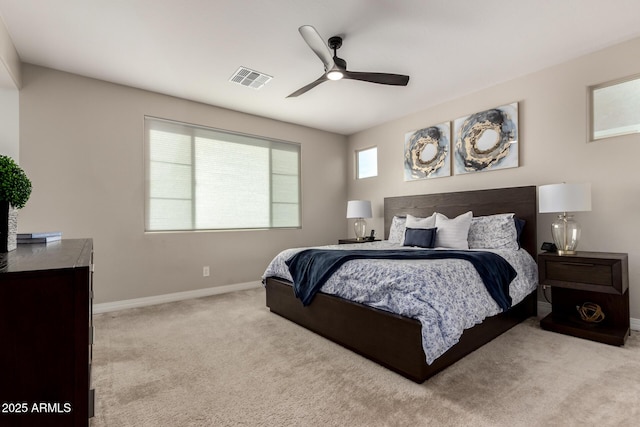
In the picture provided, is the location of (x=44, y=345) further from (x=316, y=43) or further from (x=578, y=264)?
(x=578, y=264)

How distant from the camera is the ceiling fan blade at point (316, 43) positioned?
2.17 meters

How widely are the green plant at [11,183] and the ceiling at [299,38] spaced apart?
5.55ft

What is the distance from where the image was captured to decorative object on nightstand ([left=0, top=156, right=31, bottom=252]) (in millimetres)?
1230

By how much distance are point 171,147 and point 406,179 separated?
132 inches

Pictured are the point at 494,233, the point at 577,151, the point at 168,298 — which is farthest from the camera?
the point at 168,298

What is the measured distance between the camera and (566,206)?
2.74 metres

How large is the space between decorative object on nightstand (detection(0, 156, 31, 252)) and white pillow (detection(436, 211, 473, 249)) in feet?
11.4

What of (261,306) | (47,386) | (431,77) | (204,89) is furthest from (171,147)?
(47,386)

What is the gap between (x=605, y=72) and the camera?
9.80 ft

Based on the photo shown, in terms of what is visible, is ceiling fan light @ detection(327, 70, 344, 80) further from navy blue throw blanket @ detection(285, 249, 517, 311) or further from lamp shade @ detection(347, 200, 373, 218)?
lamp shade @ detection(347, 200, 373, 218)

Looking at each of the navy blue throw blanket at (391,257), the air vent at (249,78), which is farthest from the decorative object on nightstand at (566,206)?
the air vent at (249,78)

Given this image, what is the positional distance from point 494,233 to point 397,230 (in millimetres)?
1238

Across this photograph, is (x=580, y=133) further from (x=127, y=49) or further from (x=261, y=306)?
(x=127, y=49)

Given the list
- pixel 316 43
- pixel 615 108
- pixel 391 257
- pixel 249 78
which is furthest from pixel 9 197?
pixel 615 108
